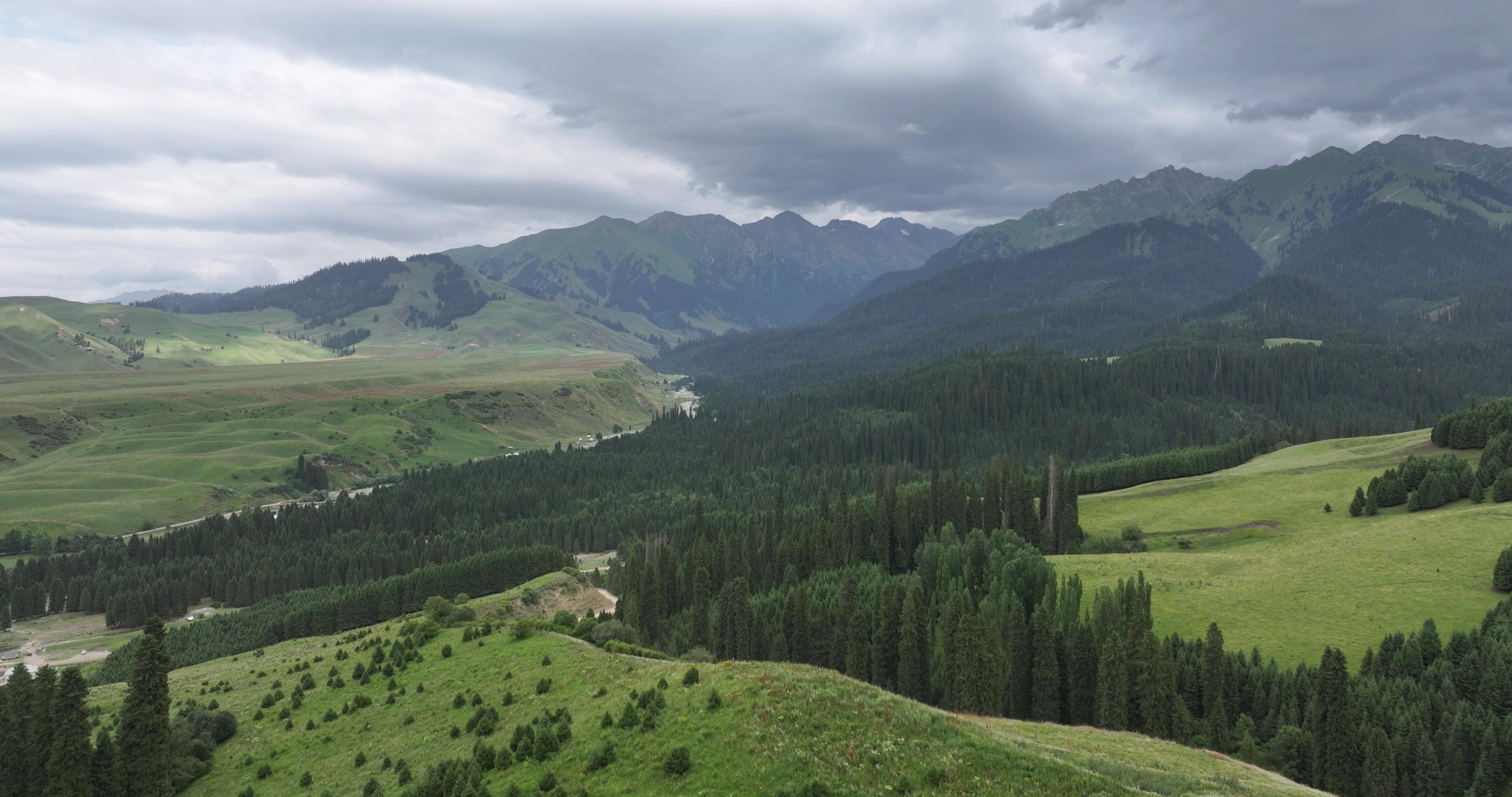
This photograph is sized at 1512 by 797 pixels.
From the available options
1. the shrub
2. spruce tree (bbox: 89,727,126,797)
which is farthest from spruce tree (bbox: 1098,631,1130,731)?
spruce tree (bbox: 89,727,126,797)

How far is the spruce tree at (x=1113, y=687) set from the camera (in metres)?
73.6

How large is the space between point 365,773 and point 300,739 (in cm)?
1422

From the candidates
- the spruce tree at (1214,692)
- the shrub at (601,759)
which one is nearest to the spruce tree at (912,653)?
the spruce tree at (1214,692)

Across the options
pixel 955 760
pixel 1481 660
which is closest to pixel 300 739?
pixel 955 760

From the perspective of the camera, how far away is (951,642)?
8744 centimetres

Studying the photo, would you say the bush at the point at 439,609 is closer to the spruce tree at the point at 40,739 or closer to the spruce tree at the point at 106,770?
the spruce tree at the point at 106,770

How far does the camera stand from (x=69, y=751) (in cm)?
5300

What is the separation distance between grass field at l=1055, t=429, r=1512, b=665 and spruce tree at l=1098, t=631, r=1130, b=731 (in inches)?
663

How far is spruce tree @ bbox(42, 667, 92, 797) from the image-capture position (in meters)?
52.7

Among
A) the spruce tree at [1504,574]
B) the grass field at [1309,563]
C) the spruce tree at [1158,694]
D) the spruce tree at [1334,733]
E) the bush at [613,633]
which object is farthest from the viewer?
the spruce tree at [1504,574]

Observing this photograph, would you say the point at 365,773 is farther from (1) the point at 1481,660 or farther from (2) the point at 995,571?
(1) the point at 1481,660

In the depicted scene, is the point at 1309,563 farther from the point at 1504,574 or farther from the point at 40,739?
the point at 40,739

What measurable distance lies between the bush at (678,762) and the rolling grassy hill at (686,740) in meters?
0.29

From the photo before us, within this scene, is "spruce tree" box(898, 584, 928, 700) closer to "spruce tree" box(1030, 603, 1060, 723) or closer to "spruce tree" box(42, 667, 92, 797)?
"spruce tree" box(1030, 603, 1060, 723)
